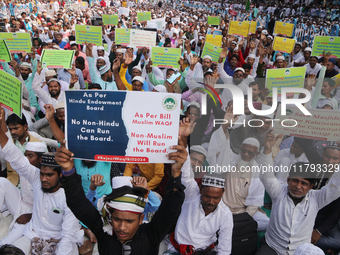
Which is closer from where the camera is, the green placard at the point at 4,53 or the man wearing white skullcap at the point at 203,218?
the man wearing white skullcap at the point at 203,218

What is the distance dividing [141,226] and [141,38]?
544cm

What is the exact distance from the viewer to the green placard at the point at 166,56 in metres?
5.59

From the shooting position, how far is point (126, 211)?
1735 millimetres

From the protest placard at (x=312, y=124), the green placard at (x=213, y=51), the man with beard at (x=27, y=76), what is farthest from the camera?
the green placard at (x=213, y=51)

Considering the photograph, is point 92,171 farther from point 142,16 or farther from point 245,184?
point 142,16

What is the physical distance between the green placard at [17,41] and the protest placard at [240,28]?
18.9 ft

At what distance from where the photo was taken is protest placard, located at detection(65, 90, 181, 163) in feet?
5.55

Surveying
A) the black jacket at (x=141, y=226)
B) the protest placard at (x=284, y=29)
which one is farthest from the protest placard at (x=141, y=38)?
the black jacket at (x=141, y=226)

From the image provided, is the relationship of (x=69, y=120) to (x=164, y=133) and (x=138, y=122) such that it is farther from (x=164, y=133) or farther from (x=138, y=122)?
(x=164, y=133)

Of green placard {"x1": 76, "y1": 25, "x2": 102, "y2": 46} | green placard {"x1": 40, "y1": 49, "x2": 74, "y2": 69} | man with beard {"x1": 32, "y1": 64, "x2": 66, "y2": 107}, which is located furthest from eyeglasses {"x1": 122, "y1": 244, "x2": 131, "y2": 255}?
green placard {"x1": 76, "y1": 25, "x2": 102, "y2": 46}

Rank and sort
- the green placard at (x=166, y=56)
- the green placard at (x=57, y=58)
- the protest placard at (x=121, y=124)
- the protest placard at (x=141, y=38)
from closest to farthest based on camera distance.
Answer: the protest placard at (x=121, y=124) < the green placard at (x=57, y=58) < the green placard at (x=166, y=56) < the protest placard at (x=141, y=38)

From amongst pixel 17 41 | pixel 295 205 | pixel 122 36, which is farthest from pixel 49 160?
pixel 122 36

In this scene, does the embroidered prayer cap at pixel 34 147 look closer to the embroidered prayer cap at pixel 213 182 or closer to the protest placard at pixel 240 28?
the embroidered prayer cap at pixel 213 182

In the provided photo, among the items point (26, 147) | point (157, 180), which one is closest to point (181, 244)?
point (157, 180)
